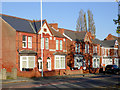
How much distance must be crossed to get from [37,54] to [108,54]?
29362 mm

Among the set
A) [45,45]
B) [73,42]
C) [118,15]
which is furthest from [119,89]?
[73,42]

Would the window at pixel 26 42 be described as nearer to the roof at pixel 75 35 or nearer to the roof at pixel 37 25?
the roof at pixel 37 25

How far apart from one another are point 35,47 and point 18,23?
486 centimetres

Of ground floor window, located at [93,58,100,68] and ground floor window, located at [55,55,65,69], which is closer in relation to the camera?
ground floor window, located at [55,55,65,69]

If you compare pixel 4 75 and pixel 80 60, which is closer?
pixel 4 75

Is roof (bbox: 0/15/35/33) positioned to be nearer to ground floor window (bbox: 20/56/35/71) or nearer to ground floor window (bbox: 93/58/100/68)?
ground floor window (bbox: 20/56/35/71)

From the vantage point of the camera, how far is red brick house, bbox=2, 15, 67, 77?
1308 inches

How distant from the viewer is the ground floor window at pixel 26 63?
3347 cm

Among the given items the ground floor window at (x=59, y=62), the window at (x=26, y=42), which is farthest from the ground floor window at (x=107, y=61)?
the window at (x=26, y=42)

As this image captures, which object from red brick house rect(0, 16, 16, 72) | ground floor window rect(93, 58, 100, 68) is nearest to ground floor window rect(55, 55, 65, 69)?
red brick house rect(0, 16, 16, 72)

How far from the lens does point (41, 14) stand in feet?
100

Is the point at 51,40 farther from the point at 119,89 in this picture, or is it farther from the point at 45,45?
the point at 119,89

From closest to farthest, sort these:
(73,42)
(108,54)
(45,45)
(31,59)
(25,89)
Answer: (25,89), (31,59), (45,45), (73,42), (108,54)

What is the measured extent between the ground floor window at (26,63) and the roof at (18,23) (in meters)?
4.43
